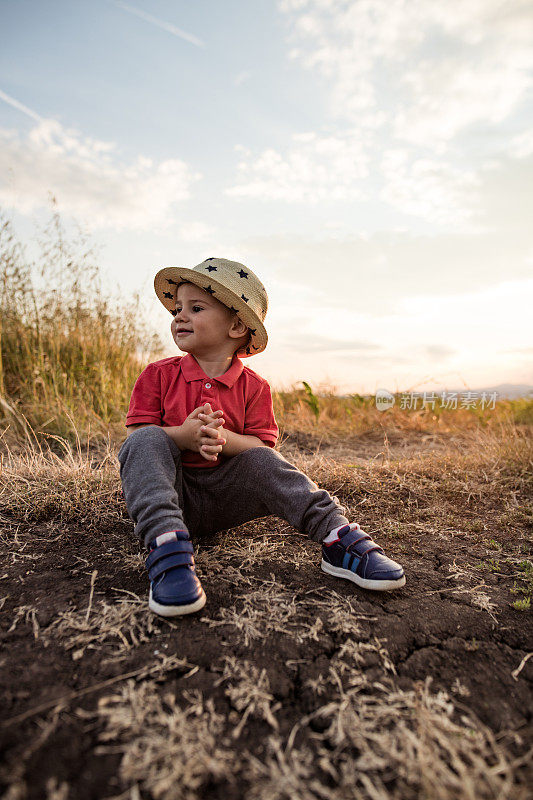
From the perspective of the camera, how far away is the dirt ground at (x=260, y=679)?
97 cm

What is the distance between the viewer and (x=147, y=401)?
6.69ft

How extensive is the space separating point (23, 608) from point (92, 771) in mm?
706

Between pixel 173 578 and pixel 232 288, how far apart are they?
1.07 m

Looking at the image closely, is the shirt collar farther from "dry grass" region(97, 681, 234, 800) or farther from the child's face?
"dry grass" region(97, 681, 234, 800)

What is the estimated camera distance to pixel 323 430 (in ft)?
15.3

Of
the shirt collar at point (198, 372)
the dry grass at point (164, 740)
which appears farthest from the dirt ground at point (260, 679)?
the shirt collar at point (198, 372)

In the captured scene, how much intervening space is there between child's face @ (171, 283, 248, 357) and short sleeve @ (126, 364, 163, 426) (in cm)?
18

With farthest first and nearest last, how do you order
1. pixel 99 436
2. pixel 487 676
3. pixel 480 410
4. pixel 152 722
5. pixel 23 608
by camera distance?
1. pixel 480 410
2. pixel 99 436
3. pixel 23 608
4. pixel 487 676
5. pixel 152 722

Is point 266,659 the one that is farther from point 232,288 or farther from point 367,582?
point 232,288

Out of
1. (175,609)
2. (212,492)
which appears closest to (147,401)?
(212,492)

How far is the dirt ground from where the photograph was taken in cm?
97

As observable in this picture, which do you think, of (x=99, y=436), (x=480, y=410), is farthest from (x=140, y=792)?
(x=480, y=410)

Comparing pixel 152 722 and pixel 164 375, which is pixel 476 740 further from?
pixel 164 375

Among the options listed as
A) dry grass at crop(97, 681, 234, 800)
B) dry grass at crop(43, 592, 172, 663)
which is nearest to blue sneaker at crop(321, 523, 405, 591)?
dry grass at crop(43, 592, 172, 663)
